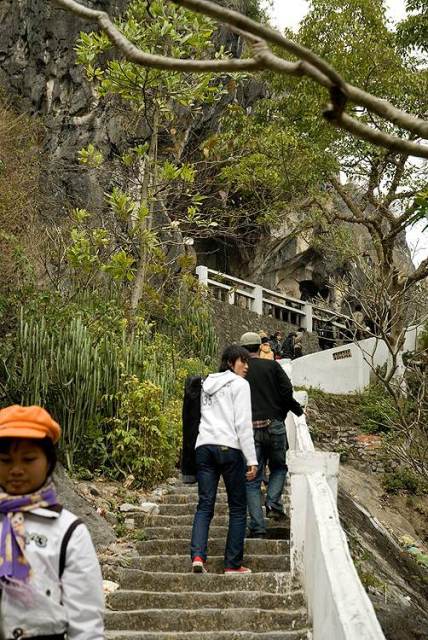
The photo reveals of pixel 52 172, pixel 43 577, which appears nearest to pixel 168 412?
pixel 43 577

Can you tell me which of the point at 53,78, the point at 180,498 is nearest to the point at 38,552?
the point at 180,498

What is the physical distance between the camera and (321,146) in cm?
1936

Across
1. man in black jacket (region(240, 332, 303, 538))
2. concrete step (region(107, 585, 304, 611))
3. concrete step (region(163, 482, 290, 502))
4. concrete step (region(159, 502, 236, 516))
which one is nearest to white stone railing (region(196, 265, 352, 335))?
concrete step (region(163, 482, 290, 502))

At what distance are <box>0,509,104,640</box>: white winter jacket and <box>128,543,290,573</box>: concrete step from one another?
4.23 meters

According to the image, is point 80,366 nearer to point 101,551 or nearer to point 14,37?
point 101,551

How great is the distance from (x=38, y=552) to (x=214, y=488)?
3780 millimetres

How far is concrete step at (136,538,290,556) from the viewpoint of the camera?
278 inches

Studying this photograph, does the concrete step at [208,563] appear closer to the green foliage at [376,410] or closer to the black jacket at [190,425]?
the black jacket at [190,425]

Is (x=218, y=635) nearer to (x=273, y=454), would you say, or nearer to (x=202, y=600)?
(x=202, y=600)

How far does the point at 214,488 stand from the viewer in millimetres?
6402

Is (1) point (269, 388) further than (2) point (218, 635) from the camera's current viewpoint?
Yes

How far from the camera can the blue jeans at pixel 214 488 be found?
6.34 metres

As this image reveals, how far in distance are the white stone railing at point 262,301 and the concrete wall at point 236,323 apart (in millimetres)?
343

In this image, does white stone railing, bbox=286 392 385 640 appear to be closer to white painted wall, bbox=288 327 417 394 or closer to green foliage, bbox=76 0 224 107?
green foliage, bbox=76 0 224 107
